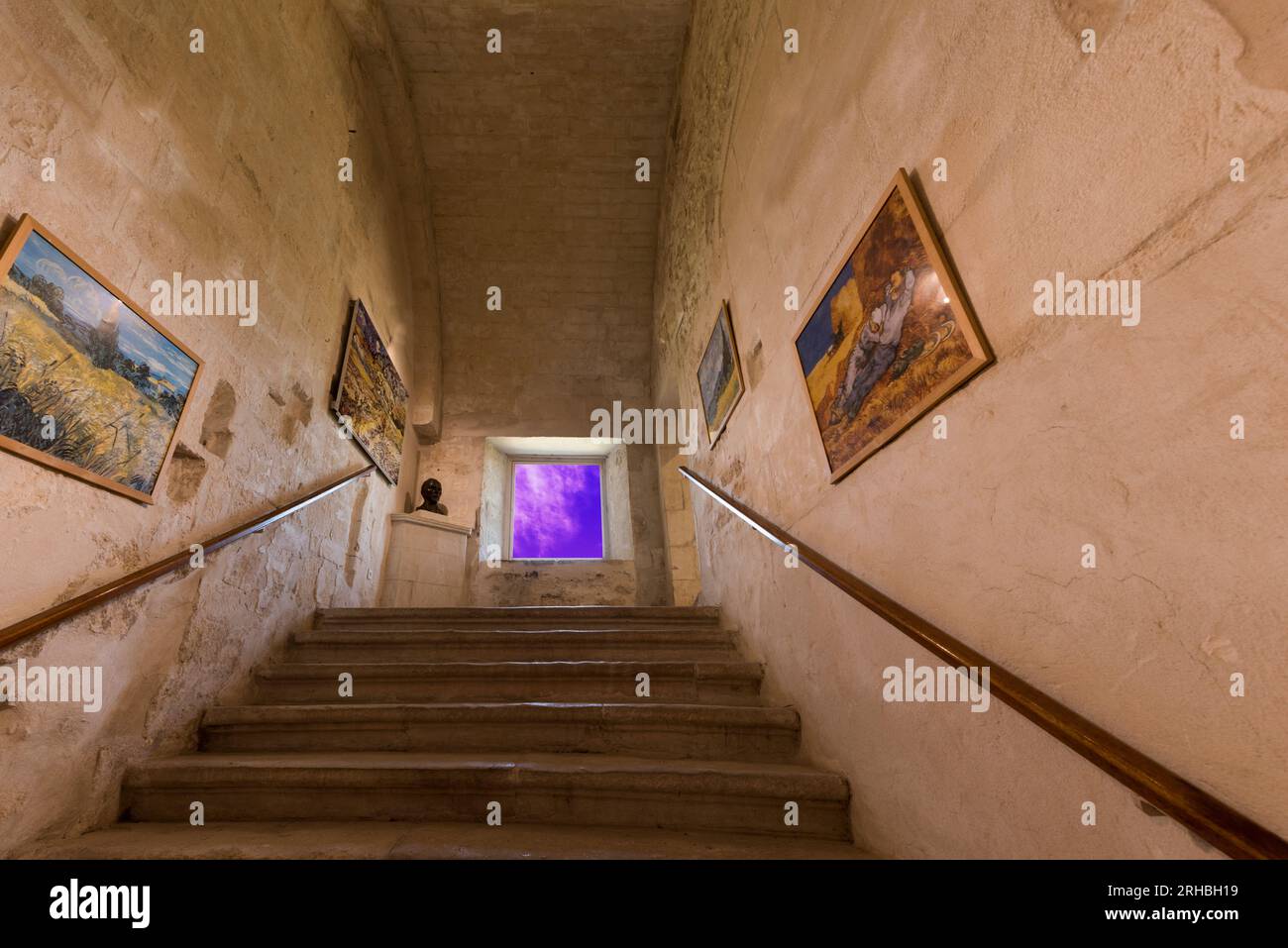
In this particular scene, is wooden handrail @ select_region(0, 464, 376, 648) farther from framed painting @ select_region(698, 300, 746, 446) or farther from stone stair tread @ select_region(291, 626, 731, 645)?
framed painting @ select_region(698, 300, 746, 446)

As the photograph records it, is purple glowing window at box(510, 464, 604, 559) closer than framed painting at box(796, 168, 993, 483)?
No

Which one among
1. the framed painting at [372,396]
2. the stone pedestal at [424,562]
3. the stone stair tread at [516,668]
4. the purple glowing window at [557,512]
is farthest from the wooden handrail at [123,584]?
the purple glowing window at [557,512]

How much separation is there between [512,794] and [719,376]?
2.68 metres

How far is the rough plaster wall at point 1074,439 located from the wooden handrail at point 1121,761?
0.14 feet

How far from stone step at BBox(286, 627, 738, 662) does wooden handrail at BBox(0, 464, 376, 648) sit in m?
0.79

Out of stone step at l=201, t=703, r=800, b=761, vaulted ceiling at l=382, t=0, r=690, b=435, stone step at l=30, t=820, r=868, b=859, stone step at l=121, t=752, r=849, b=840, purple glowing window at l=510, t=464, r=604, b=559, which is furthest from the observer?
purple glowing window at l=510, t=464, r=604, b=559

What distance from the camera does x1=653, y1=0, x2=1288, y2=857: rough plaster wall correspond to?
76cm

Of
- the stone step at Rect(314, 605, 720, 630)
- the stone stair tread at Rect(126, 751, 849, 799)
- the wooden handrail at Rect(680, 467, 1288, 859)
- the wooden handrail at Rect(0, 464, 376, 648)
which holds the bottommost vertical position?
the stone stair tread at Rect(126, 751, 849, 799)

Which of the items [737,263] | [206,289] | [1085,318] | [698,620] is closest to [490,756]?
[698,620]

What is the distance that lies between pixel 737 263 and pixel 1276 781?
10.0 ft

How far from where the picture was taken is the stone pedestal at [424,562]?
16.3 feet

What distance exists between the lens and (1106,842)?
938mm

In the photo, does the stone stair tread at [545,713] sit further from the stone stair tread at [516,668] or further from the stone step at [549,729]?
the stone stair tread at [516,668]

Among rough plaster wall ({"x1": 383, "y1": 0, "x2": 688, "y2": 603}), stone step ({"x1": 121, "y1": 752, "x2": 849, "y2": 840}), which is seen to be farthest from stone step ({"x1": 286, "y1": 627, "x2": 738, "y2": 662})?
rough plaster wall ({"x1": 383, "y1": 0, "x2": 688, "y2": 603})
